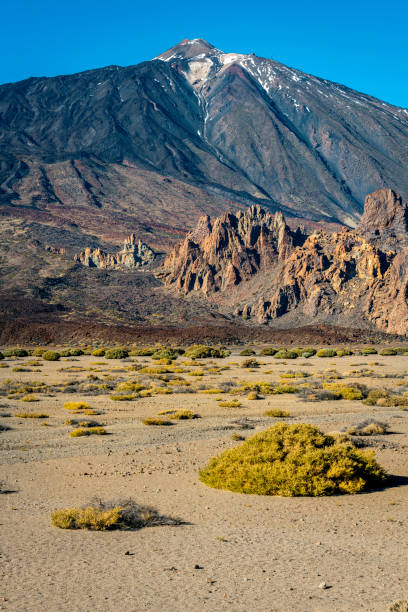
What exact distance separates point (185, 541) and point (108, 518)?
4.52ft

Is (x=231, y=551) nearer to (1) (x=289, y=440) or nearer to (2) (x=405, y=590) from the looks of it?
(2) (x=405, y=590)

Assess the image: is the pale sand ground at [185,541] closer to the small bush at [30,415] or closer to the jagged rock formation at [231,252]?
the small bush at [30,415]

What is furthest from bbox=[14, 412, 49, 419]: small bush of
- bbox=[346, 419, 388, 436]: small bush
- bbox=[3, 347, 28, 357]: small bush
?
bbox=[3, 347, 28, 357]: small bush

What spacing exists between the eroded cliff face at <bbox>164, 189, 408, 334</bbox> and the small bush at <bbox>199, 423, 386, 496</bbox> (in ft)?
186

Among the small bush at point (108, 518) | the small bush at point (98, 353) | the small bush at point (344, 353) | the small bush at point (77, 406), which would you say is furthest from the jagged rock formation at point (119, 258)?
the small bush at point (108, 518)

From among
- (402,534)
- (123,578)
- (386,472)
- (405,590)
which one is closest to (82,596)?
(123,578)

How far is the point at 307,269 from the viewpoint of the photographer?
78.4 m

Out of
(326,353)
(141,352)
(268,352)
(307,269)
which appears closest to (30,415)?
(141,352)

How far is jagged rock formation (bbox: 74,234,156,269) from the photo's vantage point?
116875 millimetres

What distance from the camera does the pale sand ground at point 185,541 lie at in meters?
6.93

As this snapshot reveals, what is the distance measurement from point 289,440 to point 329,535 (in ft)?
10.2

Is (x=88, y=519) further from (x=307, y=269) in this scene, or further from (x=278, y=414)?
(x=307, y=269)

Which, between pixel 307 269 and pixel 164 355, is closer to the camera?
pixel 164 355

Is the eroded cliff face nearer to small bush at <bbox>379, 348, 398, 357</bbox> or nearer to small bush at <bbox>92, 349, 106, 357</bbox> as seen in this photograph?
small bush at <bbox>379, 348, 398, 357</bbox>
